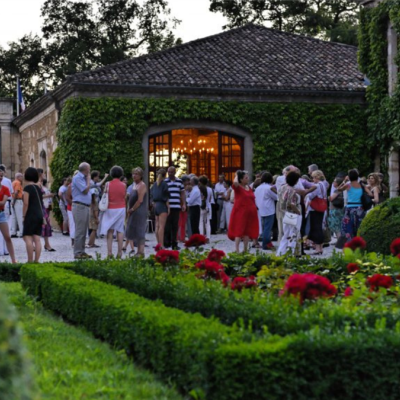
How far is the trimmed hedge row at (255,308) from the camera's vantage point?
512 centimetres

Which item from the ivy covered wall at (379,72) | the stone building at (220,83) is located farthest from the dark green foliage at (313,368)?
the stone building at (220,83)

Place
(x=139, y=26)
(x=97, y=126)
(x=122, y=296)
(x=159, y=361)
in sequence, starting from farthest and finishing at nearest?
1. (x=139, y=26)
2. (x=97, y=126)
3. (x=122, y=296)
4. (x=159, y=361)

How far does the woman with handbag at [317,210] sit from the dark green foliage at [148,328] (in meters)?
7.92

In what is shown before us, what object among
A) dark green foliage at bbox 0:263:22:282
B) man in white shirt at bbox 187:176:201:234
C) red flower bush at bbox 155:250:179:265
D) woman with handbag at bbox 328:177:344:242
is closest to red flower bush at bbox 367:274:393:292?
red flower bush at bbox 155:250:179:265

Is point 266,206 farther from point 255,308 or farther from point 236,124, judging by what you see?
point 255,308

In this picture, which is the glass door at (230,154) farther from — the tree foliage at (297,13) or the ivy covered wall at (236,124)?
the tree foliage at (297,13)

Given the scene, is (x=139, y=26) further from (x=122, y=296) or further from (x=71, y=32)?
(x=122, y=296)

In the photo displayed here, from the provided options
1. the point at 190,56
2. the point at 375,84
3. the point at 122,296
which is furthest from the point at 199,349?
the point at 190,56

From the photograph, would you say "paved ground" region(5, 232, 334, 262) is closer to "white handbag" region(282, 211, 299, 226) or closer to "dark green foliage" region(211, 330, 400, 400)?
→ "white handbag" region(282, 211, 299, 226)

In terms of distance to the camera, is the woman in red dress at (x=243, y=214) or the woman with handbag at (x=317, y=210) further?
the woman with handbag at (x=317, y=210)

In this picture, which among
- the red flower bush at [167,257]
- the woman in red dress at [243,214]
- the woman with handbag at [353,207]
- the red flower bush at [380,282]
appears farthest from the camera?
the woman with handbag at [353,207]

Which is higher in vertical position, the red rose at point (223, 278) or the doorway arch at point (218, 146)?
the doorway arch at point (218, 146)

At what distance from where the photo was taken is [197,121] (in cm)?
2516

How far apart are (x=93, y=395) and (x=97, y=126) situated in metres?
19.7
